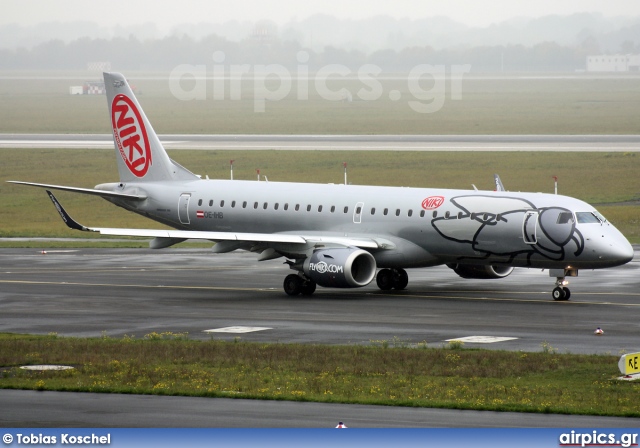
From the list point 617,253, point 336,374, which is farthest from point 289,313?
point 336,374

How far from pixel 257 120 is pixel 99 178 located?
78.1 m

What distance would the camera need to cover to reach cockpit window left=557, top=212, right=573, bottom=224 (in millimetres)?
41188

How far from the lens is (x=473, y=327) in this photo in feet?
115

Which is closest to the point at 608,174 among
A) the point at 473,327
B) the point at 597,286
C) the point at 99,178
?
the point at 99,178

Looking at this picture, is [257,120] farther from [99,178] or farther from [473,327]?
[473,327]

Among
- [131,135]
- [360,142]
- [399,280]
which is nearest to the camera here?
[399,280]

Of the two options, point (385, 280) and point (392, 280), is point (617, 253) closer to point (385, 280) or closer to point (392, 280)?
point (392, 280)

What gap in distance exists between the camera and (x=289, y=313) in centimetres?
3894

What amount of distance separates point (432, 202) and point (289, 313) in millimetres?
8005

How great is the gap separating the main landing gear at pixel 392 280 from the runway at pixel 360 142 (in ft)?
217

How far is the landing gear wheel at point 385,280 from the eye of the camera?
45.8 metres

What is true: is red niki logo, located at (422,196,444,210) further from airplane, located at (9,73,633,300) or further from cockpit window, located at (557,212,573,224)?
cockpit window, located at (557,212,573,224)

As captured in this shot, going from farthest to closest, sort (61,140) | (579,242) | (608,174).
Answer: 1. (61,140)
2. (608,174)
3. (579,242)

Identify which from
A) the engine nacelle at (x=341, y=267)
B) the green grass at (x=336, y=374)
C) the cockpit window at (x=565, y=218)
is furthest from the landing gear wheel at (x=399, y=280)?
the green grass at (x=336, y=374)
